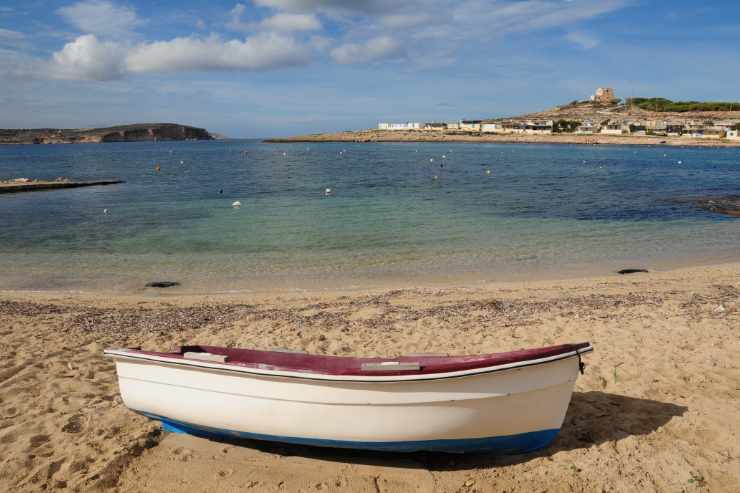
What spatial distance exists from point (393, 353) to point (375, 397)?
12.3ft

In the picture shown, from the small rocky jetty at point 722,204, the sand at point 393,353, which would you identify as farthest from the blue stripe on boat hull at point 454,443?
the small rocky jetty at point 722,204

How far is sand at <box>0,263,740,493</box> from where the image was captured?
6.05 meters

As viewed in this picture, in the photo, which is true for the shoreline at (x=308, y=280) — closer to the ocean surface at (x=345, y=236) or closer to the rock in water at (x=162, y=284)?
the ocean surface at (x=345, y=236)

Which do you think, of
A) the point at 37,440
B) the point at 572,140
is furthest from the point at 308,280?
the point at 572,140

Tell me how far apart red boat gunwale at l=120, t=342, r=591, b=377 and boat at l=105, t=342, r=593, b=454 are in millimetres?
12

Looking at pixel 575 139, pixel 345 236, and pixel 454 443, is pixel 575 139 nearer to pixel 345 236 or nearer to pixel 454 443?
pixel 345 236

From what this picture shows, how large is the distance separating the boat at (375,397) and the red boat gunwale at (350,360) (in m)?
0.01

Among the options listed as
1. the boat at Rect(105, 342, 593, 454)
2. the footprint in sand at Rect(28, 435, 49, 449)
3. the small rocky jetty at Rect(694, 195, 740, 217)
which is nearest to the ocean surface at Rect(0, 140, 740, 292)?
the small rocky jetty at Rect(694, 195, 740, 217)

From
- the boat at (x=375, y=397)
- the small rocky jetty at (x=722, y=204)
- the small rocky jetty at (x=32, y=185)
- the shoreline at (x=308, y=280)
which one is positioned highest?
the small rocky jetty at (x=32, y=185)

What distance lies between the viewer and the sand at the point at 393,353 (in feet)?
19.9

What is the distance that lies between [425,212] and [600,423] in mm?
22686

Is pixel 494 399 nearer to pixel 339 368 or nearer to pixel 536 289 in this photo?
pixel 339 368

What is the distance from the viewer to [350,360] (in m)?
6.35

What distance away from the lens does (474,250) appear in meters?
19.7
